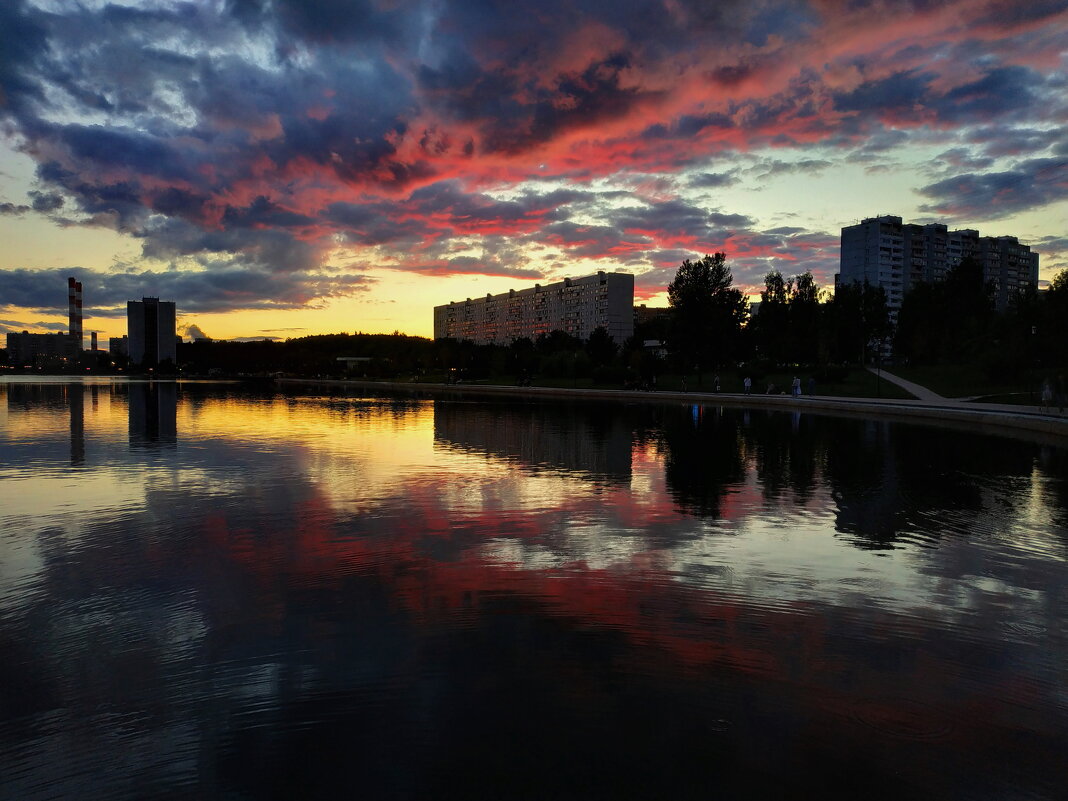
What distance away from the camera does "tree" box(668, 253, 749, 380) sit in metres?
60.2

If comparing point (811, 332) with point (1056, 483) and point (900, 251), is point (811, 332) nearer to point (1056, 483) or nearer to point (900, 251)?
point (1056, 483)

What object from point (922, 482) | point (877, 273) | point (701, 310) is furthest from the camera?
point (877, 273)

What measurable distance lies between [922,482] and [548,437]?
1154 cm

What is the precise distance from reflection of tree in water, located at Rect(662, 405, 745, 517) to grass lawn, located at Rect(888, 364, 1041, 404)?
70.8 ft

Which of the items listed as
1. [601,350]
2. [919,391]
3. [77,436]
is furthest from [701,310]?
[77,436]

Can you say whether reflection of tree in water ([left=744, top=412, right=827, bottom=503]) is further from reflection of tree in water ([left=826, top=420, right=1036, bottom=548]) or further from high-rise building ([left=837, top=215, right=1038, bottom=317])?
high-rise building ([left=837, top=215, right=1038, bottom=317])

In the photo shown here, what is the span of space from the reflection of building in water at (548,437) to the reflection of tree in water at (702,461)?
1276 mm

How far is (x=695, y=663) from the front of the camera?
17.6 ft

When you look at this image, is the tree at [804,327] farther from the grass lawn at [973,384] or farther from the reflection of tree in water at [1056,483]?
the reflection of tree in water at [1056,483]

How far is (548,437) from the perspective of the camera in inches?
893

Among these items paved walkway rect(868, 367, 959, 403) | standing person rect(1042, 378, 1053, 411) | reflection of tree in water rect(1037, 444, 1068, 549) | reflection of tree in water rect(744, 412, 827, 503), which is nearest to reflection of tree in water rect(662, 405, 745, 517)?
reflection of tree in water rect(744, 412, 827, 503)

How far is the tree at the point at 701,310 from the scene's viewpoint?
6022 cm

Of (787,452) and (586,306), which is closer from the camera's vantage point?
(787,452)

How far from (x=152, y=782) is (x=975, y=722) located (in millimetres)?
5235
